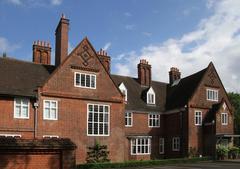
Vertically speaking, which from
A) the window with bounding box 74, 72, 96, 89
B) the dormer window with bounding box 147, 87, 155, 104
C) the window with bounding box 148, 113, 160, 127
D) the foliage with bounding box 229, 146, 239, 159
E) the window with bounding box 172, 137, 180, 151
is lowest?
the foliage with bounding box 229, 146, 239, 159

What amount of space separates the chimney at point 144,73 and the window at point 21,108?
1972cm

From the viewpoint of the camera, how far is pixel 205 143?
143ft

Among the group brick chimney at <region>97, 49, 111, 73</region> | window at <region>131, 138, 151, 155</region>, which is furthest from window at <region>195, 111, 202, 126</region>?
brick chimney at <region>97, 49, 111, 73</region>

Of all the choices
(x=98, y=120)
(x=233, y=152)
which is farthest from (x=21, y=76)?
(x=233, y=152)

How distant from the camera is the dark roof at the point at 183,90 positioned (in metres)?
44.2

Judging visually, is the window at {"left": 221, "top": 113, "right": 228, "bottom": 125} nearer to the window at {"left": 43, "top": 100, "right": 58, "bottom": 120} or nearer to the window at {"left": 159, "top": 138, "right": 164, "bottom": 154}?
the window at {"left": 159, "top": 138, "right": 164, "bottom": 154}

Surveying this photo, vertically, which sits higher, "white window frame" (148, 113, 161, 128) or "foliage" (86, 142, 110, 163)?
"white window frame" (148, 113, 161, 128)

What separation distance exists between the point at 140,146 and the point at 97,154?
9434 mm

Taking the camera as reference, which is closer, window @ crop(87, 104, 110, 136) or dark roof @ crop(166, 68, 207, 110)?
window @ crop(87, 104, 110, 136)

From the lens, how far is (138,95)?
4594cm

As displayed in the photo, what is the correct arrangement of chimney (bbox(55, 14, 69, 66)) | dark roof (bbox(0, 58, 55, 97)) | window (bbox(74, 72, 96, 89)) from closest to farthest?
dark roof (bbox(0, 58, 55, 97)) → window (bbox(74, 72, 96, 89)) → chimney (bbox(55, 14, 69, 66))

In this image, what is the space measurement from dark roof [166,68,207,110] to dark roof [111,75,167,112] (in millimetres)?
1087

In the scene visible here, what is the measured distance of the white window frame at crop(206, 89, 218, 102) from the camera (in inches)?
1786

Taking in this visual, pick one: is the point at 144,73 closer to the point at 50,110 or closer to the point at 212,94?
the point at 212,94
